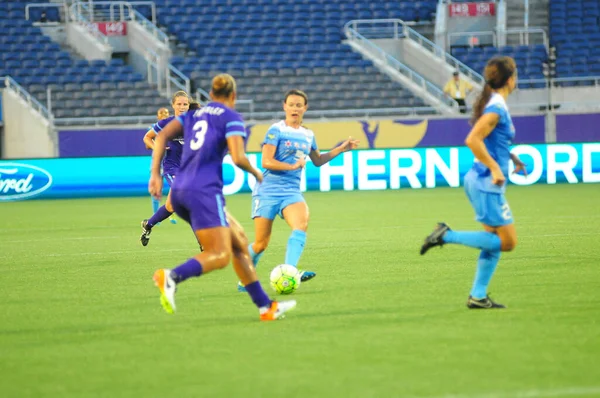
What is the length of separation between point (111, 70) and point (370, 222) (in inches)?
667

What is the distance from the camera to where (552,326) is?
7.73 m

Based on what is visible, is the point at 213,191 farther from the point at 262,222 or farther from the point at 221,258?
the point at 262,222

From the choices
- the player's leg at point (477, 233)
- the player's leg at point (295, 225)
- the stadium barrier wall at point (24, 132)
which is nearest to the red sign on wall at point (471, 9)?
the stadium barrier wall at point (24, 132)

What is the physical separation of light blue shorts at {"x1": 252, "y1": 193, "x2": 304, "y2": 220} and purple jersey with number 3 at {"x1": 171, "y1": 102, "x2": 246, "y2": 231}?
6.69 ft

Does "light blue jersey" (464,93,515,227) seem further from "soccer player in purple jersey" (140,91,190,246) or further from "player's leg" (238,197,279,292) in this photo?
"soccer player in purple jersey" (140,91,190,246)

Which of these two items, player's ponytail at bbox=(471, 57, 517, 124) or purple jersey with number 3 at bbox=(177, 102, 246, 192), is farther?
player's ponytail at bbox=(471, 57, 517, 124)

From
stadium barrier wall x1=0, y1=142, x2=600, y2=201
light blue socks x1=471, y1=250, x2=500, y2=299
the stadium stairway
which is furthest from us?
the stadium stairway

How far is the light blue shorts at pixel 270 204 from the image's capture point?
405 inches

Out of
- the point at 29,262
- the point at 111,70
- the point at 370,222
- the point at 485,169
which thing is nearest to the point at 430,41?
the point at 111,70

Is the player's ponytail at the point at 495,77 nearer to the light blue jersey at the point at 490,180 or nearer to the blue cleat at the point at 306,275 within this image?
the light blue jersey at the point at 490,180

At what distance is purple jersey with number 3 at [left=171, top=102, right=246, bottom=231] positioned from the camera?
320 inches

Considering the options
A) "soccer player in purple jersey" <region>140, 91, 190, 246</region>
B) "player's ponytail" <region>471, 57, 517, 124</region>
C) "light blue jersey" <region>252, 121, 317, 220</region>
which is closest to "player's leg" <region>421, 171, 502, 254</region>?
"player's ponytail" <region>471, 57, 517, 124</region>

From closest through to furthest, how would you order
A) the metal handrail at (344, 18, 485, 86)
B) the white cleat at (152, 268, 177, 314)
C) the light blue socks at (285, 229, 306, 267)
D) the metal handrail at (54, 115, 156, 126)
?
the white cleat at (152, 268, 177, 314) < the light blue socks at (285, 229, 306, 267) < the metal handrail at (54, 115, 156, 126) < the metal handrail at (344, 18, 485, 86)

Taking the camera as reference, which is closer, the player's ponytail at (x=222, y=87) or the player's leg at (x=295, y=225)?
the player's ponytail at (x=222, y=87)
